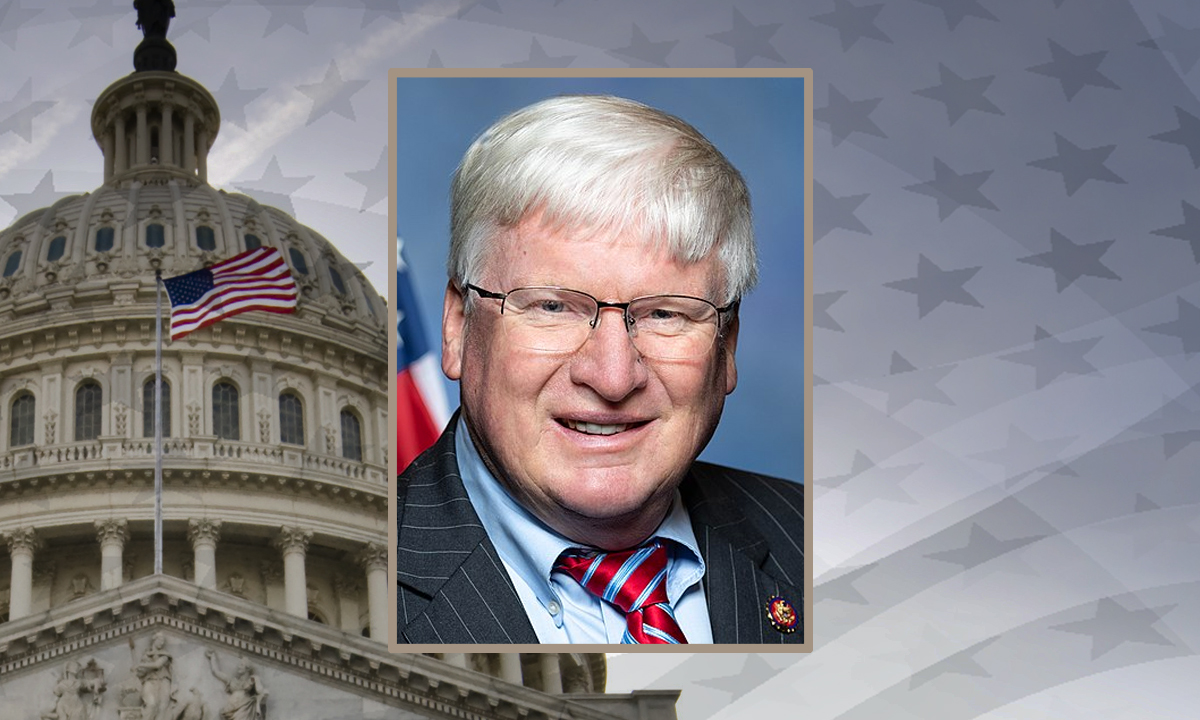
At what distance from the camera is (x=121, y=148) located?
48.3m

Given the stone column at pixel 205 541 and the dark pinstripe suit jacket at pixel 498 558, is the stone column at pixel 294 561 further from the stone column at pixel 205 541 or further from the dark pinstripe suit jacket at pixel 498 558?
the dark pinstripe suit jacket at pixel 498 558

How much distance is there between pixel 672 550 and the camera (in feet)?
60.6

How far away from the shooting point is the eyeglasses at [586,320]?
1758cm

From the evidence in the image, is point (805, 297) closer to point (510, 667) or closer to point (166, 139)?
point (510, 667)

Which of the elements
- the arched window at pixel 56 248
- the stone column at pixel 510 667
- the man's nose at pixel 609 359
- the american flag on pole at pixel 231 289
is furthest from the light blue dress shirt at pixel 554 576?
the arched window at pixel 56 248

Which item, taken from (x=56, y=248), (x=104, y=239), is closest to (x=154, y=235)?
(x=104, y=239)

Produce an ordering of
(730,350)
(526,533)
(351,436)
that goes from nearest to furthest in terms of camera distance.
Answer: (526,533)
(730,350)
(351,436)

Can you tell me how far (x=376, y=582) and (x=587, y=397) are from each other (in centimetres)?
2566

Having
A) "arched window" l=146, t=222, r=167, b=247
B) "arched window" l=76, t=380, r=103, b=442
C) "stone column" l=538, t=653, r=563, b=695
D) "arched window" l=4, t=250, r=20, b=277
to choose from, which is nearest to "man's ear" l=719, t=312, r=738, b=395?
"stone column" l=538, t=653, r=563, b=695

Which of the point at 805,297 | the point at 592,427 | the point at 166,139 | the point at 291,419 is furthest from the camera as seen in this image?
the point at 166,139

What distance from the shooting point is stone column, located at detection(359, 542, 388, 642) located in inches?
1604

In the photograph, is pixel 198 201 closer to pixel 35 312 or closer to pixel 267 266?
pixel 35 312

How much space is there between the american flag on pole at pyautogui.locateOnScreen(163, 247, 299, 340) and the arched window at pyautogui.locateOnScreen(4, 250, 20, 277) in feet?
48.0

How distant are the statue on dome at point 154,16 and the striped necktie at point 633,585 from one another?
28.9 metres
